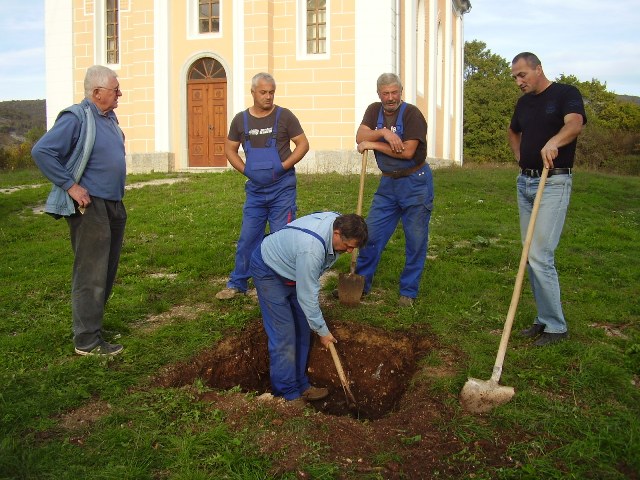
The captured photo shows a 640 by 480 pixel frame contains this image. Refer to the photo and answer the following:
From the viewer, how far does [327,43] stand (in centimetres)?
1711

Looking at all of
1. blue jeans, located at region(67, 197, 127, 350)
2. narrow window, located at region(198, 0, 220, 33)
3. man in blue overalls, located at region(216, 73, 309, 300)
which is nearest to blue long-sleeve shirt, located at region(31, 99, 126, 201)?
blue jeans, located at region(67, 197, 127, 350)

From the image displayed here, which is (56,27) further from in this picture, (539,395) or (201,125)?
(539,395)

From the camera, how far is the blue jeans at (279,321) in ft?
15.5

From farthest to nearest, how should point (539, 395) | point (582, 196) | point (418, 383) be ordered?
point (582, 196), point (418, 383), point (539, 395)

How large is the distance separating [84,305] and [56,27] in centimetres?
1831

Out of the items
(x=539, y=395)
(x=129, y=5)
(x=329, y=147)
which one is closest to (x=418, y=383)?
(x=539, y=395)

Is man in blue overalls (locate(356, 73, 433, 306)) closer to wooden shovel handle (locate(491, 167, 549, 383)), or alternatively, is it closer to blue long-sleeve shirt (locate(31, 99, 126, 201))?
wooden shovel handle (locate(491, 167, 549, 383))

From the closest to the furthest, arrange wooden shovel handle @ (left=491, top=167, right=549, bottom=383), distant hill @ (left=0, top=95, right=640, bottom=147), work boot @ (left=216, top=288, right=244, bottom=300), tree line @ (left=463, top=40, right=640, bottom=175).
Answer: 1. wooden shovel handle @ (left=491, top=167, right=549, bottom=383)
2. work boot @ (left=216, top=288, right=244, bottom=300)
3. tree line @ (left=463, top=40, right=640, bottom=175)
4. distant hill @ (left=0, top=95, right=640, bottom=147)

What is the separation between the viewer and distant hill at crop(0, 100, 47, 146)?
59875 millimetres

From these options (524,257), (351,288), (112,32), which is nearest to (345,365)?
(351,288)

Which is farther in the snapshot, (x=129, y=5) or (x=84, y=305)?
(x=129, y=5)

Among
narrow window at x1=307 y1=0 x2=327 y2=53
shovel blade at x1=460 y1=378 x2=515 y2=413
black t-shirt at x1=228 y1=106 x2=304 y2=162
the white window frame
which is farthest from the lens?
the white window frame

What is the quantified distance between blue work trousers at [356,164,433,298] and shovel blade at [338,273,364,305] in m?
0.29

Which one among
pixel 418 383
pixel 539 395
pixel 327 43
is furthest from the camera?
pixel 327 43
